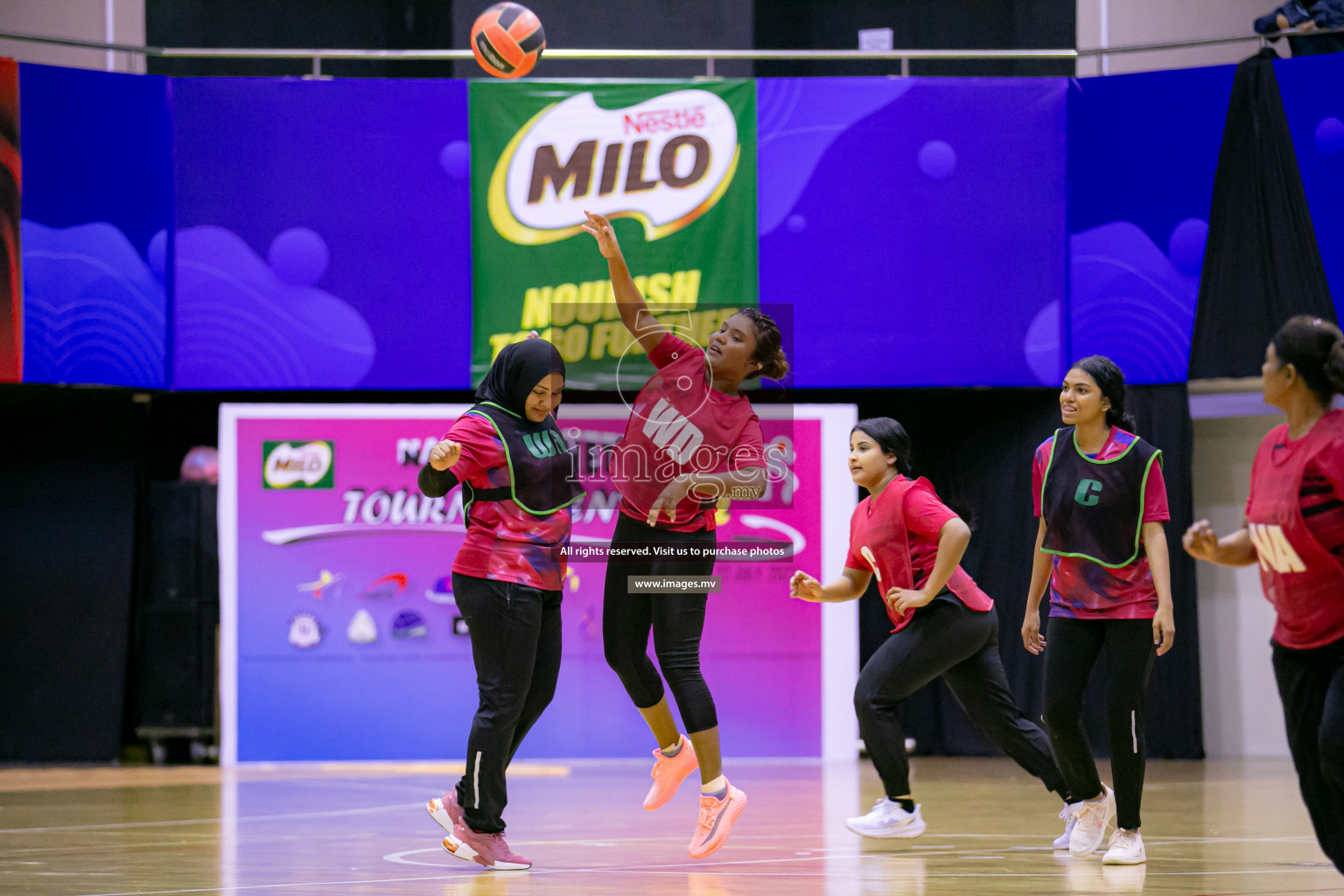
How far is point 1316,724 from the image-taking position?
3455 mm

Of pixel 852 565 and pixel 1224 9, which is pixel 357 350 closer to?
pixel 852 565

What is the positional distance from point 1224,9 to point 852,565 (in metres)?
6.99

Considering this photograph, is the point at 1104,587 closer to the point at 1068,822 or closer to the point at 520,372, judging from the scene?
the point at 1068,822

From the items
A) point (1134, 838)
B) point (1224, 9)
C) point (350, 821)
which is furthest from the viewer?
point (1224, 9)

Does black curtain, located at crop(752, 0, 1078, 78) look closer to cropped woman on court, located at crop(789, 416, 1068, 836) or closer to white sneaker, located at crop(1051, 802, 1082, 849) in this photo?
cropped woman on court, located at crop(789, 416, 1068, 836)

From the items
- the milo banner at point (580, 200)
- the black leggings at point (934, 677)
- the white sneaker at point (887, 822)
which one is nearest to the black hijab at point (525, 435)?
the black leggings at point (934, 677)

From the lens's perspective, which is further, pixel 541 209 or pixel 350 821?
pixel 541 209

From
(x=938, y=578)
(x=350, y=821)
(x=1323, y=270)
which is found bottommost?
(x=350, y=821)

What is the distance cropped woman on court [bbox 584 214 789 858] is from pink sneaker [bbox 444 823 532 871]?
0.61m

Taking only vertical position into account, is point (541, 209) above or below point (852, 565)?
above

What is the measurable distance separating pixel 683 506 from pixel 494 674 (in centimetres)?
83

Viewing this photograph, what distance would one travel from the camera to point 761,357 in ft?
15.6

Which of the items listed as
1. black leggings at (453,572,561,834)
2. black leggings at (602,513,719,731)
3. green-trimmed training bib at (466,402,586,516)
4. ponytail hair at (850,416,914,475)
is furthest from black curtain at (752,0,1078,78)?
black leggings at (453,572,561,834)

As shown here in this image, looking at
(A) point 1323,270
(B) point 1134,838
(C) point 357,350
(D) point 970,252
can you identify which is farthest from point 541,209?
(B) point 1134,838
